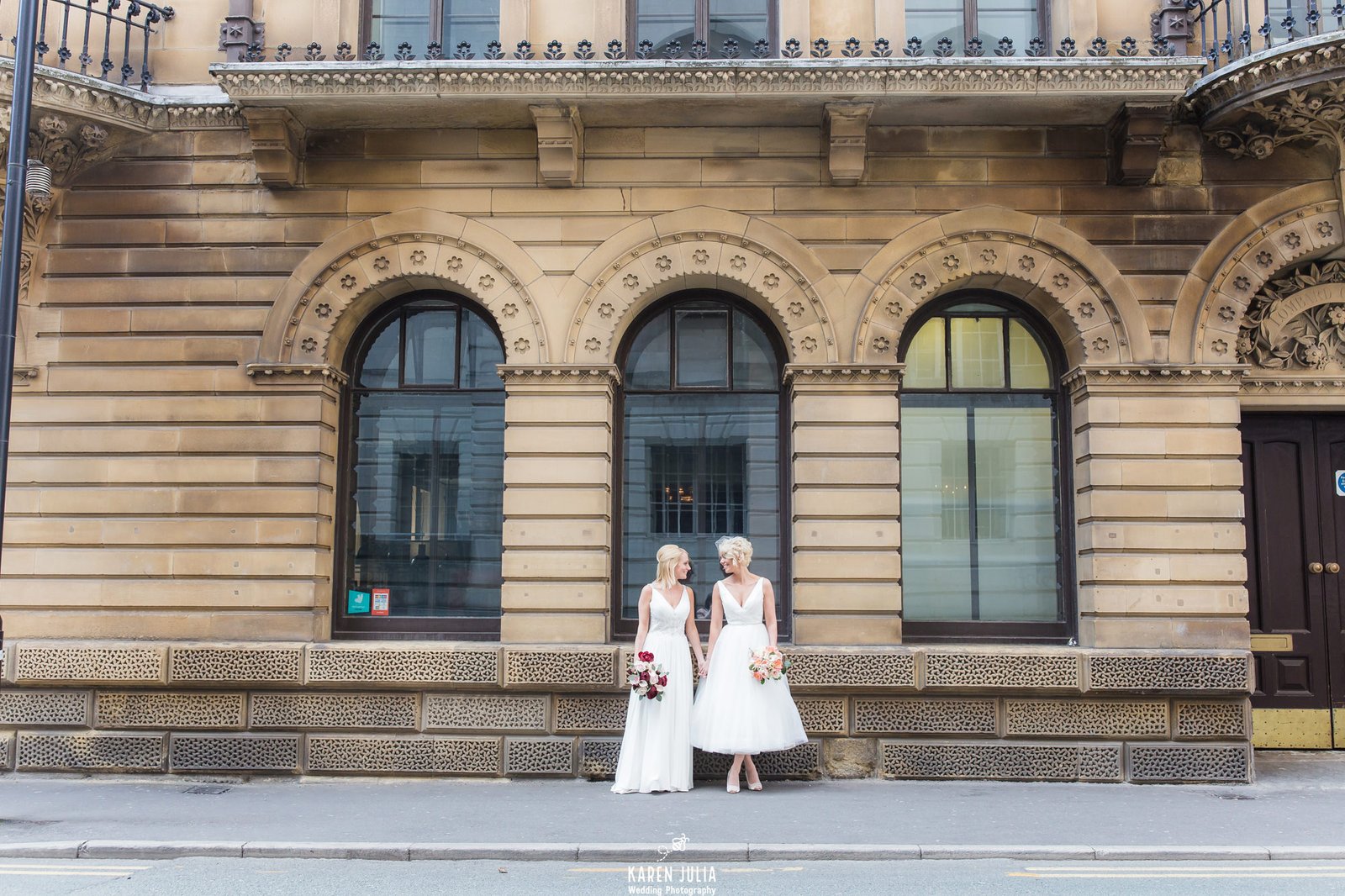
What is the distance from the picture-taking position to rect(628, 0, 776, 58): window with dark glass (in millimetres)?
12359

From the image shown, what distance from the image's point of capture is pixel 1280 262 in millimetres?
11664

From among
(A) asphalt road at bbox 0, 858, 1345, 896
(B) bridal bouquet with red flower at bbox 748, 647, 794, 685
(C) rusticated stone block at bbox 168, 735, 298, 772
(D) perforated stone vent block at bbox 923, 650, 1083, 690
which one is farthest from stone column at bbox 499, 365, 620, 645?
(A) asphalt road at bbox 0, 858, 1345, 896

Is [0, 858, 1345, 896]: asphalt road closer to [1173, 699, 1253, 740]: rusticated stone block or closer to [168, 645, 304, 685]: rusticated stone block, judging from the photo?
[1173, 699, 1253, 740]: rusticated stone block

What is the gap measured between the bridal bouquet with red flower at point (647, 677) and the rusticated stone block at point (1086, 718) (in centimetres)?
363

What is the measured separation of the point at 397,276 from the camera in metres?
12.0

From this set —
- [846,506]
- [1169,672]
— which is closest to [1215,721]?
[1169,672]

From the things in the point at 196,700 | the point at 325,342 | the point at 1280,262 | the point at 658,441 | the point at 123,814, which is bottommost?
the point at 123,814

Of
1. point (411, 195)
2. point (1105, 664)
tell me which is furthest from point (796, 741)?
point (411, 195)

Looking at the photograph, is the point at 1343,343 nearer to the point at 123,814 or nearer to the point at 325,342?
the point at 325,342

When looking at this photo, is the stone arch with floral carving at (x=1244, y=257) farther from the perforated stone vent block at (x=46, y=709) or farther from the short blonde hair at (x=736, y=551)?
the perforated stone vent block at (x=46, y=709)

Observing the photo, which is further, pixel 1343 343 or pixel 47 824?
pixel 1343 343

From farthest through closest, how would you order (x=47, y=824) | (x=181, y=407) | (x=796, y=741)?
(x=181, y=407), (x=796, y=741), (x=47, y=824)

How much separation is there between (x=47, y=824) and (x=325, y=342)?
17.2ft

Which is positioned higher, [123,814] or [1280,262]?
[1280,262]
